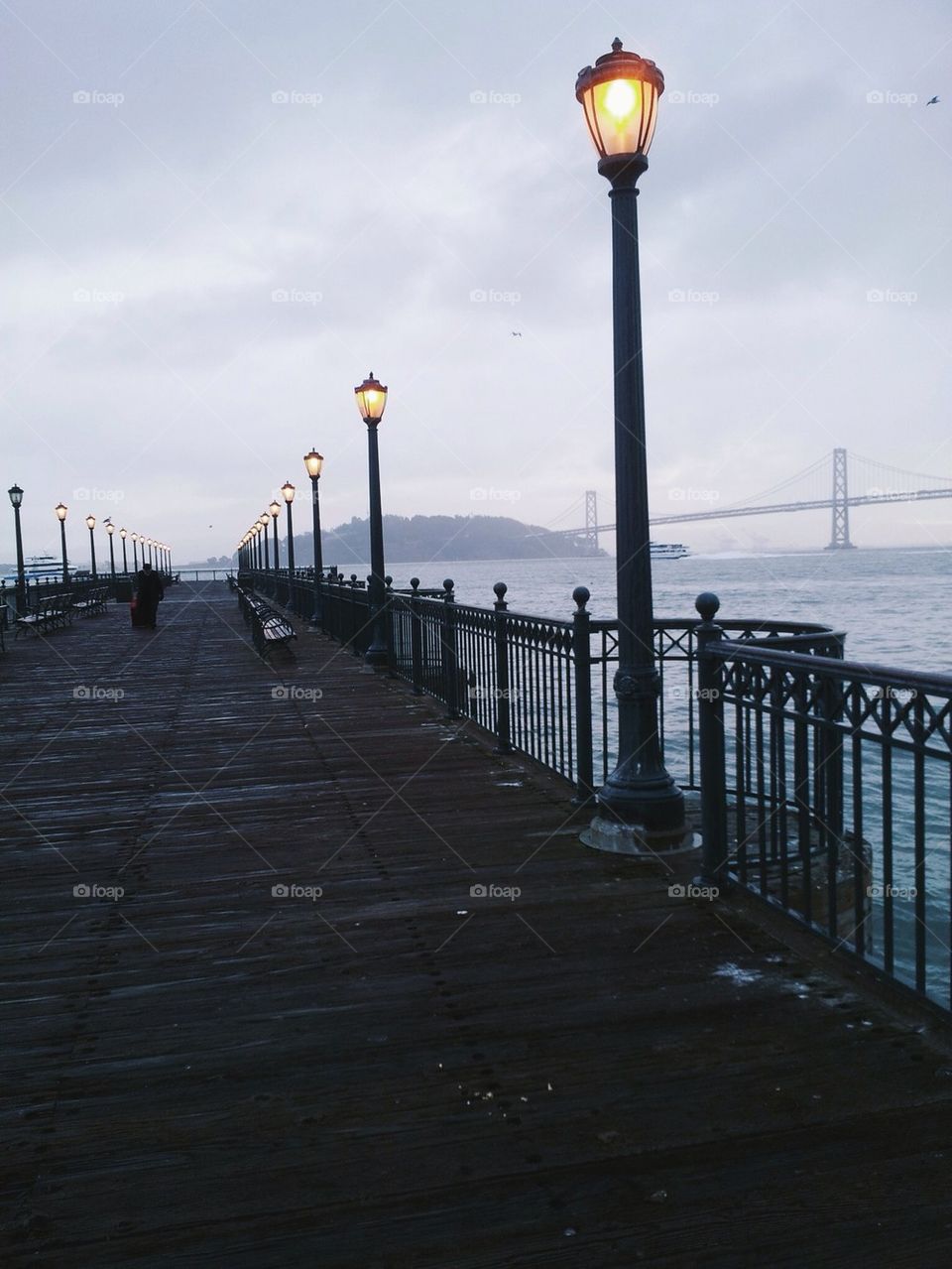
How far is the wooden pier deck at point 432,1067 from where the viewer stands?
8.66 feet

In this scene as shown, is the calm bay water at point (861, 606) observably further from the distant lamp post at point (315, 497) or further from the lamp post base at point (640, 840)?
the lamp post base at point (640, 840)

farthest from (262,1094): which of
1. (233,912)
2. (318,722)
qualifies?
(318,722)

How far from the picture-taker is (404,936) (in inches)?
184

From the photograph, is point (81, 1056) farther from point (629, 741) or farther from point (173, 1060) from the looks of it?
point (629, 741)

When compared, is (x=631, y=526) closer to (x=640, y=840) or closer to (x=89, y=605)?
(x=640, y=840)

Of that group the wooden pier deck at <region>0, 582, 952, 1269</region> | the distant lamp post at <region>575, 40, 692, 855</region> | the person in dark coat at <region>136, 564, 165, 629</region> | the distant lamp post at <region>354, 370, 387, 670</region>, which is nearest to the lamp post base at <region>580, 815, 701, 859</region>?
the distant lamp post at <region>575, 40, 692, 855</region>

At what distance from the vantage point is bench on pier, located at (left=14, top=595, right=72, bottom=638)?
83.3 feet

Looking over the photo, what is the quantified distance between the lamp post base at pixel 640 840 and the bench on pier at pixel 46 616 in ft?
72.2

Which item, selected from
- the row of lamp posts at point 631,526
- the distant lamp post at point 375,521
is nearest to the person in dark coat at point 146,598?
the distant lamp post at point 375,521

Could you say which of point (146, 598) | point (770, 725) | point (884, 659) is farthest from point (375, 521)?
point (884, 659)

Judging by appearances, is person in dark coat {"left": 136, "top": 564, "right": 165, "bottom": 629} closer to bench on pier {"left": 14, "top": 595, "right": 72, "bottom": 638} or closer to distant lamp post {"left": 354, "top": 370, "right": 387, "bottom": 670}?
bench on pier {"left": 14, "top": 595, "right": 72, "bottom": 638}

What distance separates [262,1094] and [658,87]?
538cm

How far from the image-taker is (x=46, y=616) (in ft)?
88.9

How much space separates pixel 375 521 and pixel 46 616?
1421 cm
